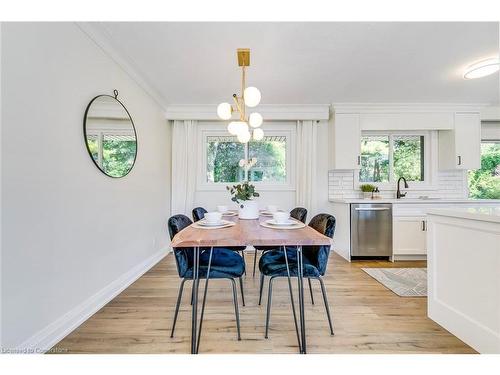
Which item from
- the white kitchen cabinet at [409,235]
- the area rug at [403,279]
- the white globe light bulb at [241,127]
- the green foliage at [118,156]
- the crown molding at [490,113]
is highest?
the crown molding at [490,113]

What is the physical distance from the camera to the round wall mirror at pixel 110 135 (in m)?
1.87

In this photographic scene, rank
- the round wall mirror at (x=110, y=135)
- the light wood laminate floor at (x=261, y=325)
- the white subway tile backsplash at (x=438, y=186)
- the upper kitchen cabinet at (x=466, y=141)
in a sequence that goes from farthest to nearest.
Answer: the white subway tile backsplash at (x=438, y=186) < the upper kitchen cabinet at (x=466, y=141) < the round wall mirror at (x=110, y=135) < the light wood laminate floor at (x=261, y=325)

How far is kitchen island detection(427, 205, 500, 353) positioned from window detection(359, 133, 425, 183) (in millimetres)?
2352

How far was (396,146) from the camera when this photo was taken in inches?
155

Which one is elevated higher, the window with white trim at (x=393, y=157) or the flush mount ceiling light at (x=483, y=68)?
the flush mount ceiling light at (x=483, y=68)

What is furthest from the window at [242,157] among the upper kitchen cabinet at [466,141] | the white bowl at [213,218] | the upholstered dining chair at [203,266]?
the upper kitchen cabinet at [466,141]

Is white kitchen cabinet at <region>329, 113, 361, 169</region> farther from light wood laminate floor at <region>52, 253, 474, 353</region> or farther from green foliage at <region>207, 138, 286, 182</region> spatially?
light wood laminate floor at <region>52, 253, 474, 353</region>

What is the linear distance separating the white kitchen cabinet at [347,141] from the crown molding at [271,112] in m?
0.27

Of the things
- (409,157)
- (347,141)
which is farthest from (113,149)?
(409,157)

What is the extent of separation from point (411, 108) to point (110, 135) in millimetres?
4148

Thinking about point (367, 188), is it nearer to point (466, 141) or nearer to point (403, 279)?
point (403, 279)

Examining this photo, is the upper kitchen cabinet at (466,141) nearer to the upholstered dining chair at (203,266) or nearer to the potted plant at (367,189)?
the potted plant at (367,189)

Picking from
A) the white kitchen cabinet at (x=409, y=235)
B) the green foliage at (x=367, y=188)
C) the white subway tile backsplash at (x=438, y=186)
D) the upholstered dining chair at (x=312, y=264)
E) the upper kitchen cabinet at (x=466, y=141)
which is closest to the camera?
the upholstered dining chair at (x=312, y=264)
